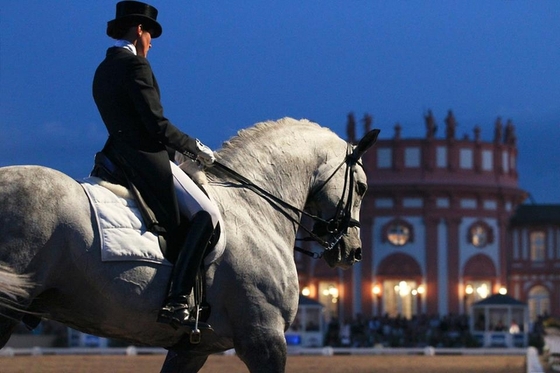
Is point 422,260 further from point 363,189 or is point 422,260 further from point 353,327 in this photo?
point 363,189

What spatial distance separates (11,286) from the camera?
16.4 ft

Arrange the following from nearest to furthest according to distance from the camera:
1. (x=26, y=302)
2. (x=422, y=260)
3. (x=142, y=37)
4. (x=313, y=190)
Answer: (x=26, y=302)
(x=142, y=37)
(x=313, y=190)
(x=422, y=260)

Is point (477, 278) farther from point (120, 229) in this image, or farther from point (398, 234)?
point (120, 229)

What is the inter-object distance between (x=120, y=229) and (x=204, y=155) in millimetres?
769

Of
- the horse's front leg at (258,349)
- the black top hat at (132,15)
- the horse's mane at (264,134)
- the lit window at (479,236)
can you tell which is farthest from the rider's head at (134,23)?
the lit window at (479,236)

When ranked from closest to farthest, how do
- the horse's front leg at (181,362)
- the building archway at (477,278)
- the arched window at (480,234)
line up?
the horse's front leg at (181,362) < the building archway at (477,278) < the arched window at (480,234)

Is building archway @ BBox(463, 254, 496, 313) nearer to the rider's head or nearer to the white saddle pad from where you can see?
the rider's head

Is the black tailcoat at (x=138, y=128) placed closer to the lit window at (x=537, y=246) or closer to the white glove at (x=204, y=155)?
the white glove at (x=204, y=155)

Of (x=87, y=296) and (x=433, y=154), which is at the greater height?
(x=433, y=154)

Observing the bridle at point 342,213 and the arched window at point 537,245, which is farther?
the arched window at point 537,245

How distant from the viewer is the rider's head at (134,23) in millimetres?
5902

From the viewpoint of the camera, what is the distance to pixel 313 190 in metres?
6.69

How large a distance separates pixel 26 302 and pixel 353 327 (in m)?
40.1

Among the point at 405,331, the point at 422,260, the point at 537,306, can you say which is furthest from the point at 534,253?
the point at 405,331
